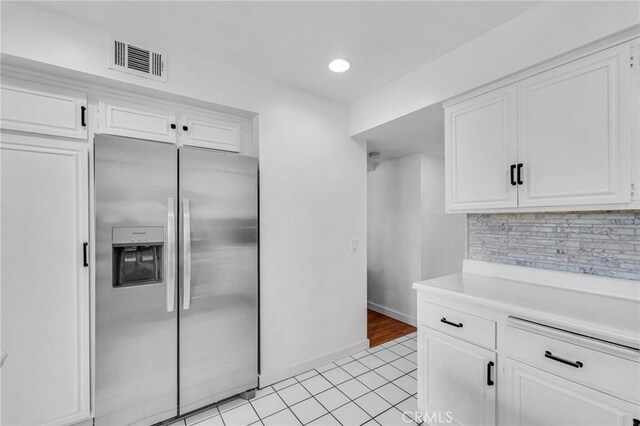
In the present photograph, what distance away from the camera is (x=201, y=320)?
191cm

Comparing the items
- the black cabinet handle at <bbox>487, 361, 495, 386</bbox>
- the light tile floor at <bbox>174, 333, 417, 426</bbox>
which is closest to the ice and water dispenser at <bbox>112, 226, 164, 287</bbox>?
the light tile floor at <bbox>174, 333, 417, 426</bbox>

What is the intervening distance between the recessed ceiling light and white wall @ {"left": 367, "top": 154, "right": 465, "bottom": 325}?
1.81m

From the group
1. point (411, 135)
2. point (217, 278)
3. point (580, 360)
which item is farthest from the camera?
point (411, 135)

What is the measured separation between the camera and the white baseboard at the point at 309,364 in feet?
7.52

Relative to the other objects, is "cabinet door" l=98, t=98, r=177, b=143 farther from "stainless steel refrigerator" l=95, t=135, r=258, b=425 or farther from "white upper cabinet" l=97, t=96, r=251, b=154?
"stainless steel refrigerator" l=95, t=135, r=258, b=425

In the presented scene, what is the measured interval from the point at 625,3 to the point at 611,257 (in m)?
1.25

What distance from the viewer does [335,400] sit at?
6.88 feet

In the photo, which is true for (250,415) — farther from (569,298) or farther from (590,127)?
(590,127)

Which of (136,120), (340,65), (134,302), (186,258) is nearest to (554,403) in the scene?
(186,258)

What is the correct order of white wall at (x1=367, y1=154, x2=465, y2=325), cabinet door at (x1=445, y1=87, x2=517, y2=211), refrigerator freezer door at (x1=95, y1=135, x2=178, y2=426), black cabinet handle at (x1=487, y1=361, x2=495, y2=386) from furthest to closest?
white wall at (x1=367, y1=154, x2=465, y2=325), cabinet door at (x1=445, y1=87, x2=517, y2=211), refrigerator freezer door at (x1=95, y1=135, x2=178, y2=426), black cabinet handle at (x1=487, y1=361, x2=495, y2=386)

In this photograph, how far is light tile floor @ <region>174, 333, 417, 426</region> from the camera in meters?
1.88

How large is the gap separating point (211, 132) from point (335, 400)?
227cm

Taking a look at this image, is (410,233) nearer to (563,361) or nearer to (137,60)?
(563,361)

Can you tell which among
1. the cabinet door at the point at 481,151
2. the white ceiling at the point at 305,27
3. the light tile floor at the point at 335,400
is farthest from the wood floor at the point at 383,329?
the white ceiling at the point at 305,27
